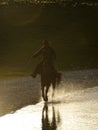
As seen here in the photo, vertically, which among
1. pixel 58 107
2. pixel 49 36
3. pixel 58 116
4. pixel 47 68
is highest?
pixel 47 68

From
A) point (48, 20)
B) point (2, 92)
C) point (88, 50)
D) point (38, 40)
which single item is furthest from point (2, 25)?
point (2, 92)

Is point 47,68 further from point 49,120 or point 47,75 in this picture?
point 49,120

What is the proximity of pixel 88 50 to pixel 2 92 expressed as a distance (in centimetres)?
1898

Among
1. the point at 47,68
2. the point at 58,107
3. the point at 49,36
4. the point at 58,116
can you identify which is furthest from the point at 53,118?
the point at 49,36

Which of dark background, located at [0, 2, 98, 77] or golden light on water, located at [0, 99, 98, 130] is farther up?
golden light on water, located at [0, 99, 98, 130]

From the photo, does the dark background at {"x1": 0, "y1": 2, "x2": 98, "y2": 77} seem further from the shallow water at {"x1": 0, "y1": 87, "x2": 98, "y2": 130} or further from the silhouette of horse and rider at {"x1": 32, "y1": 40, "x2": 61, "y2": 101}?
the shallow water at {"x1": 0, "y1": 87, "x2": 98, "y2": 130}

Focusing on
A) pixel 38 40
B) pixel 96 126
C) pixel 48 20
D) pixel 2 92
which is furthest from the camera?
pixel 48 20

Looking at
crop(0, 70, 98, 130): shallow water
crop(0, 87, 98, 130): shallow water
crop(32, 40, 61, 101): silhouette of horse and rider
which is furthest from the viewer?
crop(32, 40, 61, 101): silhouette of horse and rider

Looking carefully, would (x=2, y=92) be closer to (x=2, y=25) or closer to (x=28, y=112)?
(x=28, y=112)

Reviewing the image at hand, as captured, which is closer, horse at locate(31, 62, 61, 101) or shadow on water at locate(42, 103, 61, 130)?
shadow on water at locate(42, 103, 61, 130)

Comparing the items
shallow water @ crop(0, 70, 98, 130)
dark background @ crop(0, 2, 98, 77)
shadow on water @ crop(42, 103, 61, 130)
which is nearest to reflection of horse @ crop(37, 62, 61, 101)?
shallow water @ crop(0, 70, 98, 130)

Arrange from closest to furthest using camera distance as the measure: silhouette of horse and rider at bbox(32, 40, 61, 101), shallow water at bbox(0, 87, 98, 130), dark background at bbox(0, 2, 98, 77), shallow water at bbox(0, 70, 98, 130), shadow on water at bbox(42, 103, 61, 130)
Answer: shadow on water at bbox(42, 103, 61, 130), shallow water at bbox(0, 87, 98, 130), shallow water at bbox(0, 70, 98, 130), silhouette of horse and rider at bbox(32, 40, 61, 101), dark background at bbox(0, 2, 98, 77)

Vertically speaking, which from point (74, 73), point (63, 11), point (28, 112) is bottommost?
point (63, 11)

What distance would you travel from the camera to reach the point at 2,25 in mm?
61938
